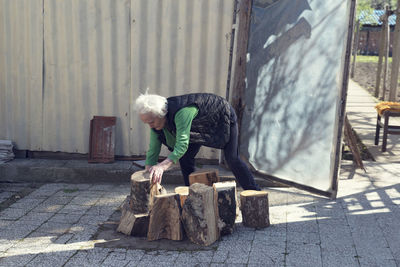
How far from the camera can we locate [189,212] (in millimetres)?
4379

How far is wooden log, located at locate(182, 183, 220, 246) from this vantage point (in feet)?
14.1

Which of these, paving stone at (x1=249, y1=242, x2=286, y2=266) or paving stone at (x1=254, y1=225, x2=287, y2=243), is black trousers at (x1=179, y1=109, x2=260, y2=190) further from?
paving stone at (x1=249, y1=242, x2=286, y2=266)

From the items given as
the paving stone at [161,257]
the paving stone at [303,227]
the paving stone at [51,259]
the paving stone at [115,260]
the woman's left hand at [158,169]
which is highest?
the woman's left hand at [158,169]

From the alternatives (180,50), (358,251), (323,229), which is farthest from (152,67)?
(358,251)

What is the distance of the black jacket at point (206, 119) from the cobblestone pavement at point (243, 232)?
3.18 feet

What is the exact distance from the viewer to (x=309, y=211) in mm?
5262

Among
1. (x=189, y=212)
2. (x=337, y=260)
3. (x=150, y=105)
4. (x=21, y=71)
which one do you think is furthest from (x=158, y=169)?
(x=21, y=71)

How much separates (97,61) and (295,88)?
287 centimetres

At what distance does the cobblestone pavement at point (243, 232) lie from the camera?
4.12m

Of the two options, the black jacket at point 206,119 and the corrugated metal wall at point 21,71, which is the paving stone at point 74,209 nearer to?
the black jacket at point 206,119

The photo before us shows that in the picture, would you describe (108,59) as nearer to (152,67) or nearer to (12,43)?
(152,67)

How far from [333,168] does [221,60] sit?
2134mm

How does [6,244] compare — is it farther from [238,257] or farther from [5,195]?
[238,257]

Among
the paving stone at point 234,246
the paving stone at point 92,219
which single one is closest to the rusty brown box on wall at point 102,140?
the paving stone at point 92,219
